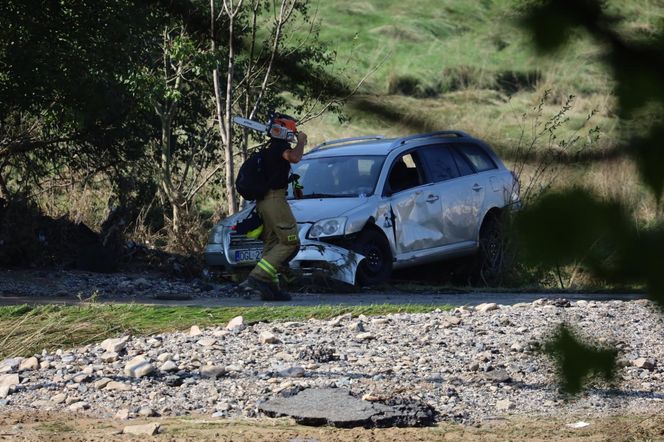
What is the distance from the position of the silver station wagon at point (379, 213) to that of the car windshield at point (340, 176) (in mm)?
11

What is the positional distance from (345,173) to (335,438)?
7.32m

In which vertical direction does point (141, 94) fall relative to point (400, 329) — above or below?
above

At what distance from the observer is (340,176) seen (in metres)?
13.4

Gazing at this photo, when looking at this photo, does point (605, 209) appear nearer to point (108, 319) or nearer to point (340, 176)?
point (108, 319)

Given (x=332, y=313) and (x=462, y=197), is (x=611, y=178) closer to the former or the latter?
(x=332, y=313)

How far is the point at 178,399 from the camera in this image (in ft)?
23.4

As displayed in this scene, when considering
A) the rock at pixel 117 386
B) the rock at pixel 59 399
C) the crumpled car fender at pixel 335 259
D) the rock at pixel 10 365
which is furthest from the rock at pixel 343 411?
the crumpled car fender at pixel 335 259

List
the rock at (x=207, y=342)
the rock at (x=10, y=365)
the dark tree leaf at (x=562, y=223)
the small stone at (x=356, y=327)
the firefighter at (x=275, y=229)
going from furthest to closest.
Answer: the firefighter at (x=275, y=229) < the small stone at (x=356, y=327) < the rock at (x=207, y=342) < the rock at (x=10, y=365) < the dark tree leaf at (x=562, y=223)

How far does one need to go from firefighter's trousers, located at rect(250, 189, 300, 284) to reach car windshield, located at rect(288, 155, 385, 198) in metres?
1.60

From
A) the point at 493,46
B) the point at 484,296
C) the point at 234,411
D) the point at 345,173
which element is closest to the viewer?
the point at 493,46

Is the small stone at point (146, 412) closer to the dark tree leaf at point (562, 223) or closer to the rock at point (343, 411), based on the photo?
the rock at point (343, 411)

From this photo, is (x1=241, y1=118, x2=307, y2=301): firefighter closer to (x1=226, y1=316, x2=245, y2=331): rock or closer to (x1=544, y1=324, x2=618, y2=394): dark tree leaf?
(x1=226, y1=316, x2=245, y2=331): rock

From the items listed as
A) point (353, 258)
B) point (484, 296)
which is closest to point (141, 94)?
point (353, 258)

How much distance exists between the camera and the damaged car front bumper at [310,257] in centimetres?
1252
